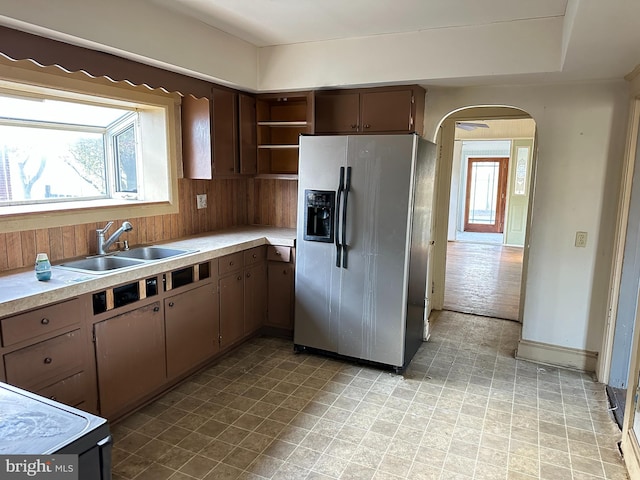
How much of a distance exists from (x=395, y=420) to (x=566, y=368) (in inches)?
64.4

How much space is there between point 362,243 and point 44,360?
6.74 feet

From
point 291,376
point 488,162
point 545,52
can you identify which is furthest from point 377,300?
point 488,162

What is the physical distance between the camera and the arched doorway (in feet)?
14.8

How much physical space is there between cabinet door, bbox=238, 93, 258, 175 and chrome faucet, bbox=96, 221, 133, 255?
1.23m

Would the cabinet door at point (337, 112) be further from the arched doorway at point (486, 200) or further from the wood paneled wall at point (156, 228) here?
the wood paneled wall at point (156, 228)

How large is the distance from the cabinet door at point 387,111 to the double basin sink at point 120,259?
176 centimetres

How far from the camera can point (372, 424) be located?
2588mm

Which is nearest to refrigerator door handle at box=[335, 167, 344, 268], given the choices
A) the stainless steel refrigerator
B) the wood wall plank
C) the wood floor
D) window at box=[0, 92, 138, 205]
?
the stainless steel refrigerator

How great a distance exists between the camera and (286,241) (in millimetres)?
3641

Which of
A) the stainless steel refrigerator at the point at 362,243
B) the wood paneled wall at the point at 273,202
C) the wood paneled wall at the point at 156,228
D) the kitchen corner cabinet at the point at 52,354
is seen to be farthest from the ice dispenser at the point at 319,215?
the kitchen corner cabinet at the point at 52,354

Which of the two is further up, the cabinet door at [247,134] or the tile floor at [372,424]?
the cabinet door at [247,134]

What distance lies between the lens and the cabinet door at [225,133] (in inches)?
141

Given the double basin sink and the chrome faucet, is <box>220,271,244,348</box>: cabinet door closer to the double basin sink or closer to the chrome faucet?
the double basin sink

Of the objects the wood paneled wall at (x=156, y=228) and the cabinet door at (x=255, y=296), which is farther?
the cabinet door at (x=255, y=296)
